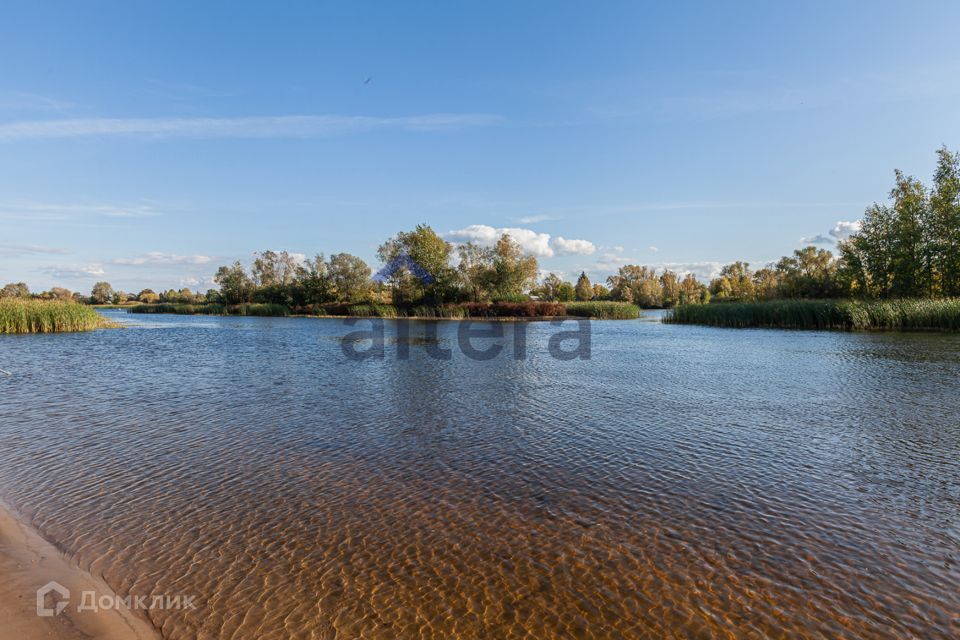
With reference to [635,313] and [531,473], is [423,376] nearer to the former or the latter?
[531,473]

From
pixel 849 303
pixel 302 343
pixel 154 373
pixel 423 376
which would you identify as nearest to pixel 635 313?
pixel 849 303

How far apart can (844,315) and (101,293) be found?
14649 cm

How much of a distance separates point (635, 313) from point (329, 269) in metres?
45.7

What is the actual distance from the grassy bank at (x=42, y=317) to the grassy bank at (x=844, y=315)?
1972 inches

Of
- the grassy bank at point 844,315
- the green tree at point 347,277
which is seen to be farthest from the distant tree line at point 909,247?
the green tree at point 347,277

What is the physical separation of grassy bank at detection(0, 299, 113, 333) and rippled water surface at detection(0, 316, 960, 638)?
85.4 feet

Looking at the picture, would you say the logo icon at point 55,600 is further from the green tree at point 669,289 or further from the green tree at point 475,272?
the green tree at point 669,289

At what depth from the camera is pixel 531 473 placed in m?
6.73

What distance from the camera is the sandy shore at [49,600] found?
334cm

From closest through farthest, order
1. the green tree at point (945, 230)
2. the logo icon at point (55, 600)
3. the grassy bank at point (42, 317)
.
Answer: the logo icon at point (55, 600), the grassy bank at point (42, 317), the green tree at point (945, 230)

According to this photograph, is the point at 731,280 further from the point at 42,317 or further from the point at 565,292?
the point at 42,317

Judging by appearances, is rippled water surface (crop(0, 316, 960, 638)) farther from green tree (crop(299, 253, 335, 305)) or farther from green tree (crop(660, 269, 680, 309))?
green tree (crop(660, 269, 680, 309))

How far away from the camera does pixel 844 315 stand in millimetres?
33188

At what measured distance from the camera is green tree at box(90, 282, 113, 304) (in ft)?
385
